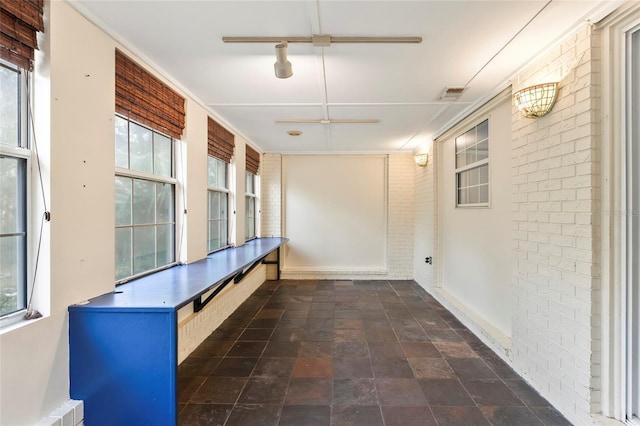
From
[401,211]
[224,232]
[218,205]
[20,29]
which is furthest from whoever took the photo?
[401,211]

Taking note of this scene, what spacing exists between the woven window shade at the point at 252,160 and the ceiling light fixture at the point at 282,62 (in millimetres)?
2991

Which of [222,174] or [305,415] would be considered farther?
[222,174]

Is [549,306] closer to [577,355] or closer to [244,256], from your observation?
[577,355]

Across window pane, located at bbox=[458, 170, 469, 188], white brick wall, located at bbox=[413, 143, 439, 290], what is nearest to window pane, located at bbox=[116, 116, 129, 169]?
window pane, located at bbox=[458, 170, 469, 188]

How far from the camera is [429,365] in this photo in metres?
Result: 2.66

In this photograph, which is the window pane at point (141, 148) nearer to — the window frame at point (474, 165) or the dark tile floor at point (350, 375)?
the dark tile floor at point (350, 375)

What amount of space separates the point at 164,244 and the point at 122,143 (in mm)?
969

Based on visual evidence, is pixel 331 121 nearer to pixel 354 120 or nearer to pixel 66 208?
pixel 354 120

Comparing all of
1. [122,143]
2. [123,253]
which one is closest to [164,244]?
[123,253]

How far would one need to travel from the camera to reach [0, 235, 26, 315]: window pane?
145cm

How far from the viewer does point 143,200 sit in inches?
96.0

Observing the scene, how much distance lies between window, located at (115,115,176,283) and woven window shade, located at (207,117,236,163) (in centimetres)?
70

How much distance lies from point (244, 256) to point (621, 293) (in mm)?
3209

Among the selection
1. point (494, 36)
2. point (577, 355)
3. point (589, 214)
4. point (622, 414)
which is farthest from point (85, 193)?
point (622, 414)
